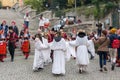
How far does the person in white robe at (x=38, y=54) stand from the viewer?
18.1 metres

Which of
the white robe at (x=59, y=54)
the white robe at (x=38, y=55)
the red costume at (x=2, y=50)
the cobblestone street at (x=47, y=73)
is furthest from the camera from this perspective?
the red costume at (x=2, y=50)

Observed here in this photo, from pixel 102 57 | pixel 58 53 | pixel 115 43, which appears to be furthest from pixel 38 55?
pixel 115 43

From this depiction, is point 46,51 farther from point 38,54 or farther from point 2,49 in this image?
point 2,49

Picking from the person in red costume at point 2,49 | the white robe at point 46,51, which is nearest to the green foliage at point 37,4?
the person in red costume at point 2,49

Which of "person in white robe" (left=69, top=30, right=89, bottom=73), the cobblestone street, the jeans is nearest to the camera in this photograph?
the cobblestone street

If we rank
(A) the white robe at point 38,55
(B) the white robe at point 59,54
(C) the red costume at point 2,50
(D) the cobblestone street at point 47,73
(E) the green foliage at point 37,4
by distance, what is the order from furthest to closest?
(E) the green foliage at point 37,4 < (C) the red costume at point 2,50 < (A) the white robe at point 38,55 < (B) the white robe at point 59,54 < (D) the cobblestone street at point 47,73

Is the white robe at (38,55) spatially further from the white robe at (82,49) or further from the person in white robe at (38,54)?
the white robe at (82,49)

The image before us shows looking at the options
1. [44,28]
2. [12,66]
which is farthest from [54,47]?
[44,28]

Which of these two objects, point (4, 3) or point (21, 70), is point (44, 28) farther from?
point (4, 3)

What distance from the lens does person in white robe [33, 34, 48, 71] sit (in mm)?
18125

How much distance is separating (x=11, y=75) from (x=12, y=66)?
9.30 feet

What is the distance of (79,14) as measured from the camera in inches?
1672

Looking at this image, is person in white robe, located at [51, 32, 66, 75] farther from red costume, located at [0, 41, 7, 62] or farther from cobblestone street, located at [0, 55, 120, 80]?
red costume, located at [0, 41, 7, 62]

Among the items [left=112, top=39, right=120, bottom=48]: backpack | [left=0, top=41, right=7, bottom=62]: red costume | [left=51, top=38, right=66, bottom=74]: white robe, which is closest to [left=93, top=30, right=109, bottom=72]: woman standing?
[left=112, top=39, right=120, bottom=48]: backpack
